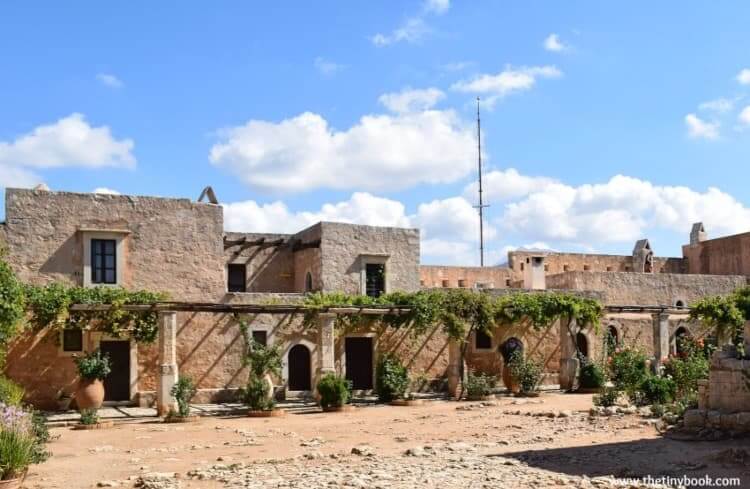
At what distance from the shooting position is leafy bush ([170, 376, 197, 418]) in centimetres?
1819

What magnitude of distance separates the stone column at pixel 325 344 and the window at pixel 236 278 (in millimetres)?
5731

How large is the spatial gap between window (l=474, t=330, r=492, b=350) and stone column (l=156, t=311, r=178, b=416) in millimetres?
10218

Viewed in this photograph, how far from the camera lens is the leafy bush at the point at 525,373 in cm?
2294

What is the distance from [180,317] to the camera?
22.1 metres

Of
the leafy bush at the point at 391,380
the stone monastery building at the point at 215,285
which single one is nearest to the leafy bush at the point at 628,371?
the stone monastery building at the point at 215,285

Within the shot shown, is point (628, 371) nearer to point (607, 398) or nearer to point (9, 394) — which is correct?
point (607, 398)

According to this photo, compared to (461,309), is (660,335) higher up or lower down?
lower down

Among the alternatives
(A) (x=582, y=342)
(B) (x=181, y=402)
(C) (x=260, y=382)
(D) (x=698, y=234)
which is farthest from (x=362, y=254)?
(D) (x=698, y=234)

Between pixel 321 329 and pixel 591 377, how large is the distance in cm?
856

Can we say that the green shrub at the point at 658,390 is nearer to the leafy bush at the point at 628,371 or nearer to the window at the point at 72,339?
the leafy bush at the point at 628,371

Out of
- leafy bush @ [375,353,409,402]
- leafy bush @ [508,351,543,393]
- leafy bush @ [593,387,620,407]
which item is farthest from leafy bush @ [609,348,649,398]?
leafy bush @ [375,353,409,402]

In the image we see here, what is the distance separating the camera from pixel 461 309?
76.5 feet

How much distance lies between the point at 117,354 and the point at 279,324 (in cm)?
456

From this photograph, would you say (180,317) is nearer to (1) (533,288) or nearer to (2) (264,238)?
(2) (264,238)
